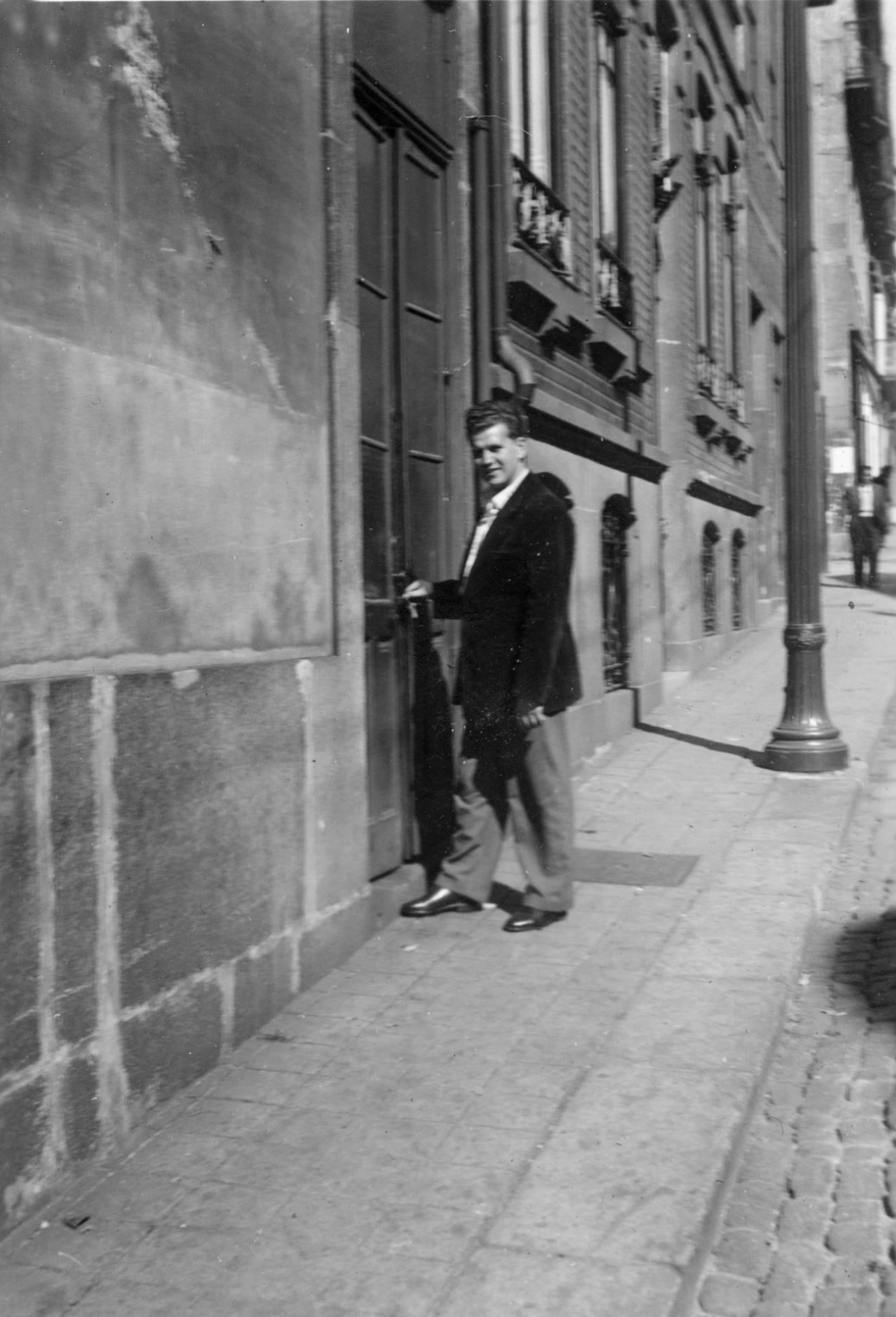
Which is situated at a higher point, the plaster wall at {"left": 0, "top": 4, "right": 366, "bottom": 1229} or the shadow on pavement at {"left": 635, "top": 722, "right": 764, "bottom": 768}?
the plaster wall at {"left": 0, "top": 4, "right": 366, "bottom": 1229}

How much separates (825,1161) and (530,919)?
1.81 meters

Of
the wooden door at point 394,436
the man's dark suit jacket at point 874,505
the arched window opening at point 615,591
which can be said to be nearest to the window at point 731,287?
the man's dark suit jacket at point 874,505

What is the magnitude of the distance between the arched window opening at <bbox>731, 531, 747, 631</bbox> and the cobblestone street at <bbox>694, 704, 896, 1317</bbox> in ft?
36.1

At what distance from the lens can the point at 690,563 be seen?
13422 millimetres

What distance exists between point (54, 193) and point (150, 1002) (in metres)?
2.00

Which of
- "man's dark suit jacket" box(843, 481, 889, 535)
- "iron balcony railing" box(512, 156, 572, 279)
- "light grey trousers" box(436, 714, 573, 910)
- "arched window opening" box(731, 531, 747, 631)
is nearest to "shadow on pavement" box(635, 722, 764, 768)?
"iron balcony railing" box(512, 156, 572, 279)

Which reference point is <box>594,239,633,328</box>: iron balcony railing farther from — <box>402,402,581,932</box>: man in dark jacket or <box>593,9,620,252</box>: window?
<box>402,402,581,932</box>: man in dark jacket

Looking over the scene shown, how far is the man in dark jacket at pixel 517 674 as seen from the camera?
5.00 metres

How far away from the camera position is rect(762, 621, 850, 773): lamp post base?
8367 mm

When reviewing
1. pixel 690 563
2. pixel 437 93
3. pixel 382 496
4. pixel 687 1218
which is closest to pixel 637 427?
pixel 690 563

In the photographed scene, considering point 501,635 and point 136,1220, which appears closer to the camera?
point 136,1220

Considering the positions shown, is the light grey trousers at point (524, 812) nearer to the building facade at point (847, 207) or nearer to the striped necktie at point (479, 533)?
the striped necktie at point (479, 533)

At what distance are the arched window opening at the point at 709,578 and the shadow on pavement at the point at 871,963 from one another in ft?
28.9

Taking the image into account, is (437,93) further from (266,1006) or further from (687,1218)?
(687,1218)
